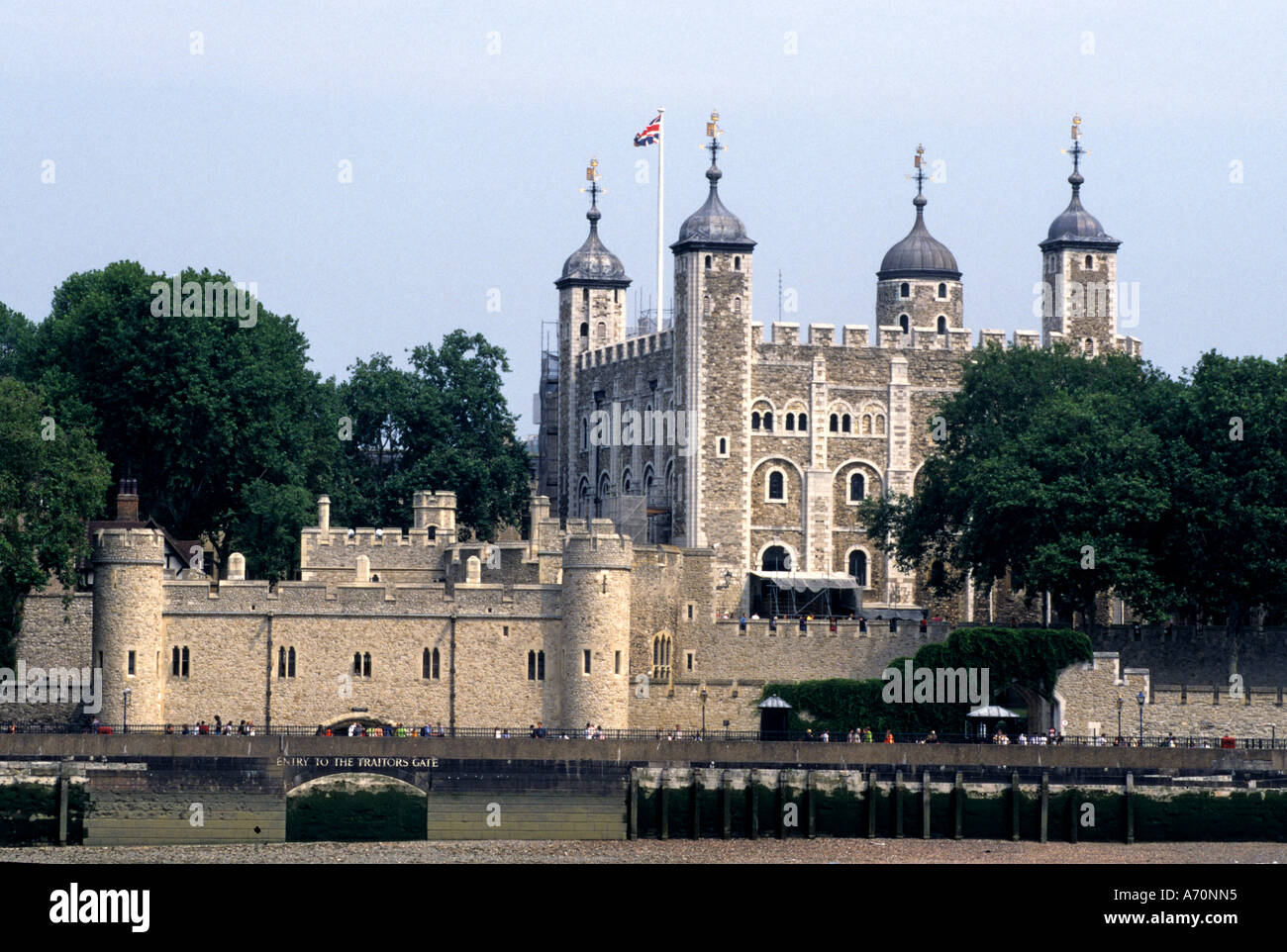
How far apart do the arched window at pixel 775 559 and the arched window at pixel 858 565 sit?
2.39m

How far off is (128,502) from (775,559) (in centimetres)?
2169

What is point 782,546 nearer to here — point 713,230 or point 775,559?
point 775,559

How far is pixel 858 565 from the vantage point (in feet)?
255

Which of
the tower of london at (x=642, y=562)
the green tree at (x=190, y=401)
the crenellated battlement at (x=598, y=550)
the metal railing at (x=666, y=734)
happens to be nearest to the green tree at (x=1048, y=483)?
the tower of london at (x=642, y=562)

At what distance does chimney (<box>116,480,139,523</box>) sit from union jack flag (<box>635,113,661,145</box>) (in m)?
22.0

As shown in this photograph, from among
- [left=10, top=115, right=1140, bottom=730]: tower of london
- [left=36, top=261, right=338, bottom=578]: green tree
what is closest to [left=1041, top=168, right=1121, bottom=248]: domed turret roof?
[left=10, top=115, right=1140, bottom=730]: tower of london

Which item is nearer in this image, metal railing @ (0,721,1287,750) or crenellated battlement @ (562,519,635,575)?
metal railing @ (0,721,1287,750)

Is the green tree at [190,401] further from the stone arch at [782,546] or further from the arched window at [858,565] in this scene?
the arched window at [858,565]

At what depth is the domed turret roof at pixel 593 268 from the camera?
88.4 meters

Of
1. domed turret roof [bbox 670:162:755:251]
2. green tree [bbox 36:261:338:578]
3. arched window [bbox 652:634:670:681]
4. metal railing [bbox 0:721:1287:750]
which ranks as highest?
domed turret roof [bbox 670:162:755:251]

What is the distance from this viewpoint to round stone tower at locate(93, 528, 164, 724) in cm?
5609

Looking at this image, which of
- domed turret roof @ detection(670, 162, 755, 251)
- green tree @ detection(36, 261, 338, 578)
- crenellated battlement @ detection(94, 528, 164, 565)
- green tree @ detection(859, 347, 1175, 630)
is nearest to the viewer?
crenellated battlement @ detection(94, 528, 164, 565)

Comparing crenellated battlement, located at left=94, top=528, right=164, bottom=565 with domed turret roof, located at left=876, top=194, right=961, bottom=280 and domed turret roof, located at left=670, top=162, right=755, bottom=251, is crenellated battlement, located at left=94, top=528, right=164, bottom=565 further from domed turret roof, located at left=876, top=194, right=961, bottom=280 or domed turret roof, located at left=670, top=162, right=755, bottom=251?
domed turret roof, located at left=876, top=194, right=961, bottom=280

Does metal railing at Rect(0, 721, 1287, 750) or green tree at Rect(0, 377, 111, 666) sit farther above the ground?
green tree at Rect(0, 377, 111, 666)
